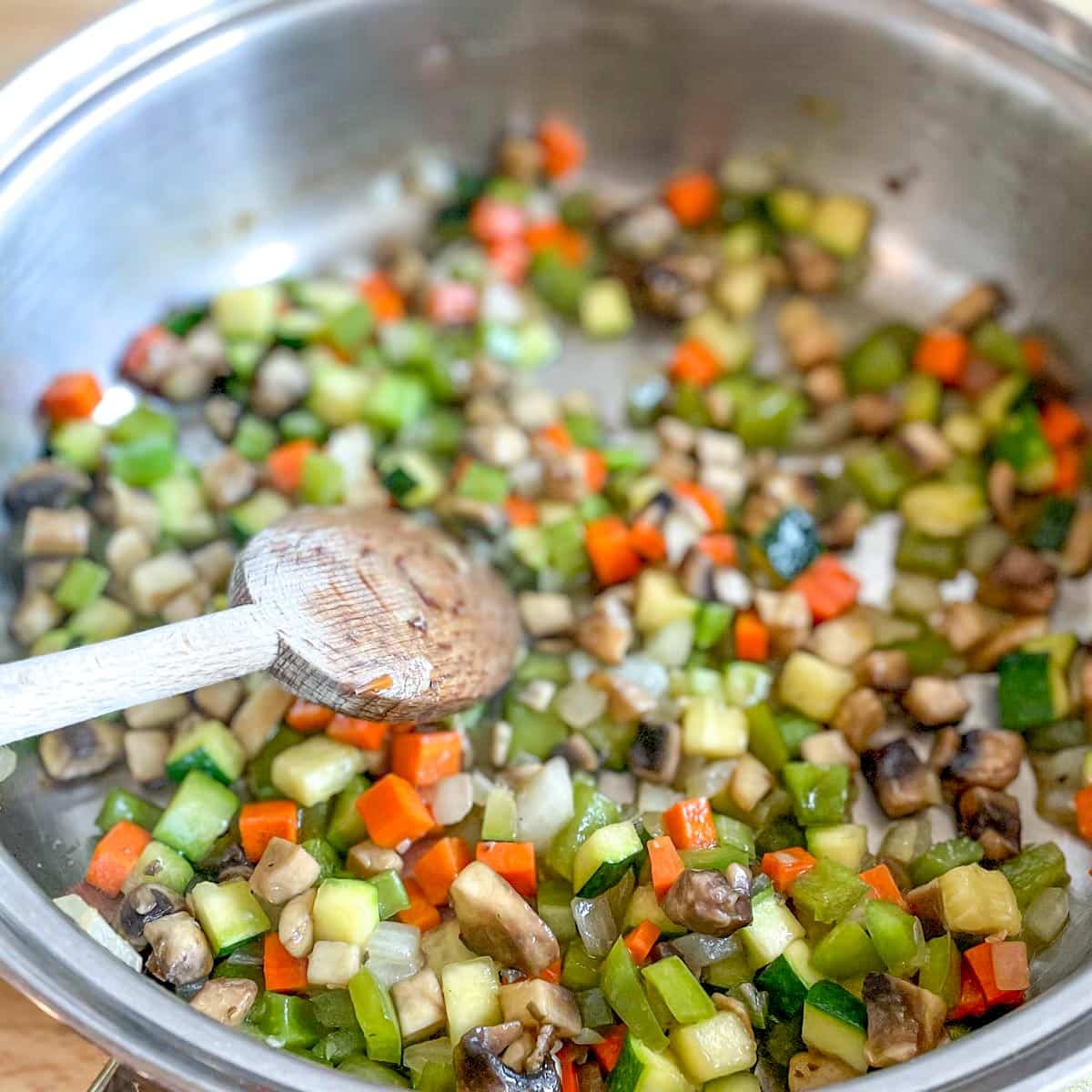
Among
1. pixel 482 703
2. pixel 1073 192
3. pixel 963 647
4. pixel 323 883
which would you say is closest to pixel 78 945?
pixel 323 883

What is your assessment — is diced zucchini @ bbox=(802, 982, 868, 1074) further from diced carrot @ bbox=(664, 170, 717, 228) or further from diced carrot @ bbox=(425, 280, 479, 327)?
diced carrot @ bbox=(664, 170, 717, 228)

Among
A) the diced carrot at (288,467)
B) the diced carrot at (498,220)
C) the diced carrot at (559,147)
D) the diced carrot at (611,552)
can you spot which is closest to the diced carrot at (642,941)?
Answer: the diced carrot at (611,552)

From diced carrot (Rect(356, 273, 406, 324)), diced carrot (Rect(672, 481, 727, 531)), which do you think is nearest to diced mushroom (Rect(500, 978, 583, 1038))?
diced carrot (Rect(672, 481, 727, 531))

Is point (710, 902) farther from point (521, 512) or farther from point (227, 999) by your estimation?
point (521, 512)

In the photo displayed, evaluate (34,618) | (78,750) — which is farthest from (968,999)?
(34,618)

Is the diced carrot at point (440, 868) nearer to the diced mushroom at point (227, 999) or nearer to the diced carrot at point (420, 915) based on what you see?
the diced carrot at point (420, 915)
